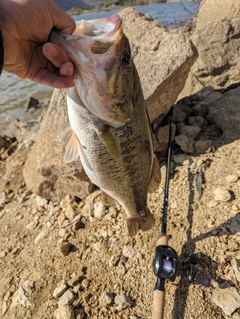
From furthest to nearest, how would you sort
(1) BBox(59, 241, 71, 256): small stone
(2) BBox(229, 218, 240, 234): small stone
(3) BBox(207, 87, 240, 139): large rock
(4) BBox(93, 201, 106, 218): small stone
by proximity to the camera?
(3) BBox(207, 87, 240, 139): large rock → (4) BBox(93, 201, 106, 218): small stone → (1) BBox(59, 241, 71, 256): small stone → (2) BBox(229, 218, 240, 234): small stone

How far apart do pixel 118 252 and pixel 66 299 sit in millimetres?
696

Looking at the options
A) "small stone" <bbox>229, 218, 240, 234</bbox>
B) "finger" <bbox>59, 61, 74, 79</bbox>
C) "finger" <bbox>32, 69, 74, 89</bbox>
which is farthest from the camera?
"small stone" <bbox>229, 218, 240, 234</bbox>

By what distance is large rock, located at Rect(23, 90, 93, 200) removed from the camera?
3.65 meters

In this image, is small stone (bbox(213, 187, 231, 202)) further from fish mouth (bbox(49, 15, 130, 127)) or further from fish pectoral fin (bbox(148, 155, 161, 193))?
fish mouth (bbox(49, 15, 130, 127))

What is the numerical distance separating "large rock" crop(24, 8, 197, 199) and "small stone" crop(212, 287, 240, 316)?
6.51 ft

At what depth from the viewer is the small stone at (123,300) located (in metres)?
Answer: 2.58

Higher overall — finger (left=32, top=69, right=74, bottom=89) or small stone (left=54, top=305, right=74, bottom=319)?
finger (left=32, top=69, right=74, bottom=89)

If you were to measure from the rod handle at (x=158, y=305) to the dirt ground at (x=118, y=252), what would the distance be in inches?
11.5

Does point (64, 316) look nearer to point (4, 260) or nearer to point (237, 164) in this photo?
point (4, 260)

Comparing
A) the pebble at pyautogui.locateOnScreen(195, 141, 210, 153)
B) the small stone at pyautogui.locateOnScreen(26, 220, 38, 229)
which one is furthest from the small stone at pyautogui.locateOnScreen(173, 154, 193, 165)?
the small stone at pyautogui.locateOnScreen(26, 220, 38, 229)

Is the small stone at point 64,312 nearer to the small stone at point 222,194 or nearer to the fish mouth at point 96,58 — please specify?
the fish mouth at point 96,58

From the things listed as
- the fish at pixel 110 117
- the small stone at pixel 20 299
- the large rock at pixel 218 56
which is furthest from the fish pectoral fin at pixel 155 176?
the large rock at pixel 218 56

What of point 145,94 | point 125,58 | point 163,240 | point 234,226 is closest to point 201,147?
point 145,94

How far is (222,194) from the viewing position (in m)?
3.19
